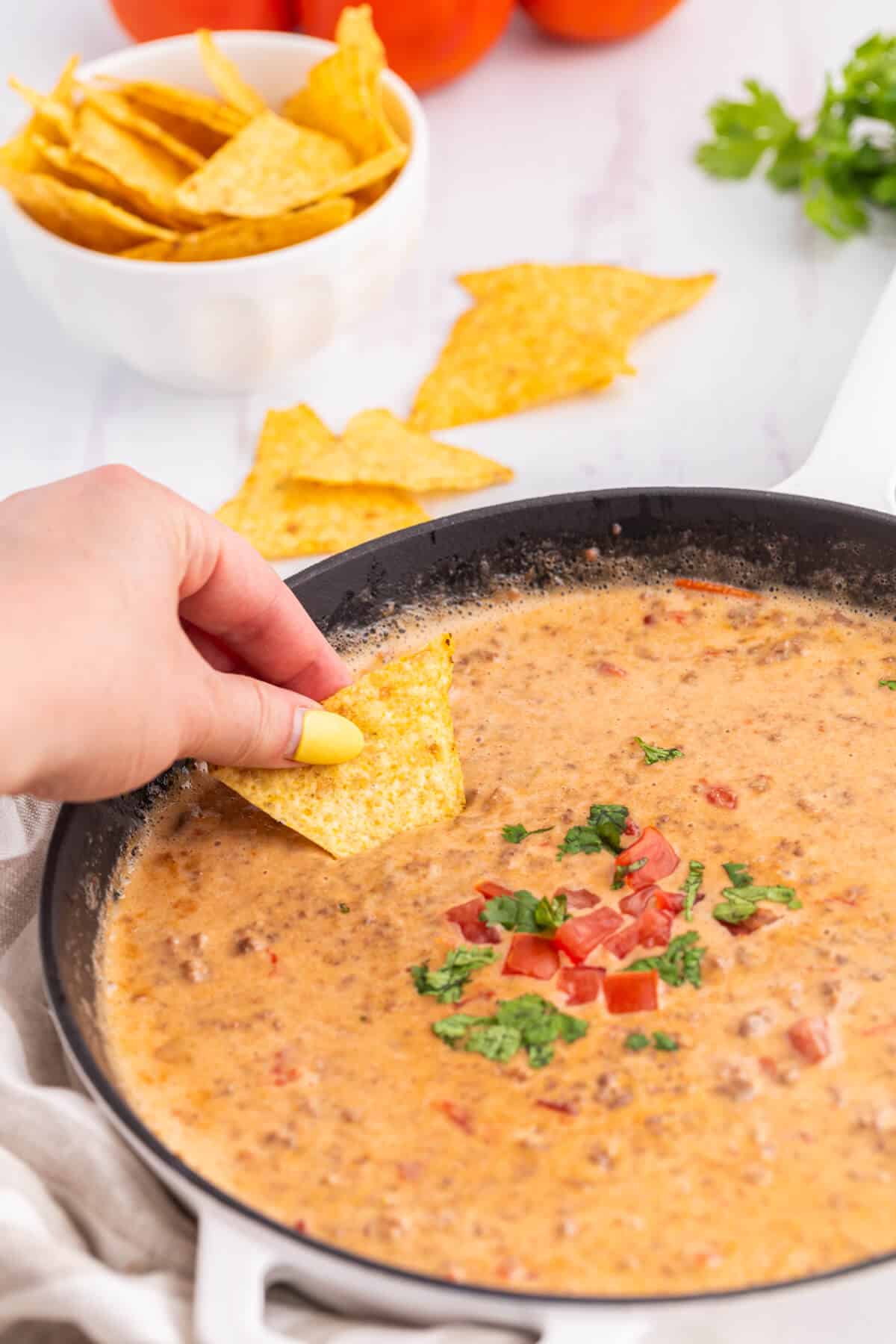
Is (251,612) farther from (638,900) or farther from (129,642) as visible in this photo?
(638,900)

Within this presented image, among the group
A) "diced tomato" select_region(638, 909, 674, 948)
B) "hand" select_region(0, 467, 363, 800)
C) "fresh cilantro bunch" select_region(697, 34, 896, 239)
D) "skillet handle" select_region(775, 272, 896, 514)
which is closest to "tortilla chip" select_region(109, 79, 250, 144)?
"fresh cilantro bunch" select_region(697, 34, 896, 239)

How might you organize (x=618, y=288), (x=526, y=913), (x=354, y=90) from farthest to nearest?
1. (x=618, y=288)
2. (x=354, y=90)
3. (x=526, y=913)

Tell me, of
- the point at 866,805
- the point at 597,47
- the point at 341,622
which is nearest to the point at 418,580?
the point at 341,622

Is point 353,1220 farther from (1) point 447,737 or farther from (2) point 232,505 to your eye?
(2) point 232,505

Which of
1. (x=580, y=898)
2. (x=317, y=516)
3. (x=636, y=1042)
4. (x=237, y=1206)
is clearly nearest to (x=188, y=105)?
(x=317, y=516)

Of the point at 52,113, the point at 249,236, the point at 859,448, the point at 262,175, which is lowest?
the point at 859,448
